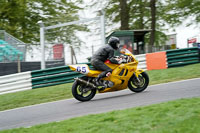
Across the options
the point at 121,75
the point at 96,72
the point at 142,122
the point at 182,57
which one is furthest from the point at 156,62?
the point at 142,122

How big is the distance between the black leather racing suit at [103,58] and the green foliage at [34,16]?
14100 millimetres

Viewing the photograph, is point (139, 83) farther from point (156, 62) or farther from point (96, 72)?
point (156, 62)

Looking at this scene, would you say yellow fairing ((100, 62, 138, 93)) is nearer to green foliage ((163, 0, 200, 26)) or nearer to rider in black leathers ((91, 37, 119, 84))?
rider in black leathers ((91, 37, 119, 84))

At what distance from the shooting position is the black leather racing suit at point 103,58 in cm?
757

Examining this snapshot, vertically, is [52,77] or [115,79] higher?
[115,79]

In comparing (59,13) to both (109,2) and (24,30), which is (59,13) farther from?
(109,2)

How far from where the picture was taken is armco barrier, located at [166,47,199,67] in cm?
1428

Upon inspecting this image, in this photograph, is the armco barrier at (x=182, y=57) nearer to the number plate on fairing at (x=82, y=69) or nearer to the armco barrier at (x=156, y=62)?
the armco barrier at (x=156, y=62)

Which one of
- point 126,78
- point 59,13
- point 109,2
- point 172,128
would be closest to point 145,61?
point 126,78

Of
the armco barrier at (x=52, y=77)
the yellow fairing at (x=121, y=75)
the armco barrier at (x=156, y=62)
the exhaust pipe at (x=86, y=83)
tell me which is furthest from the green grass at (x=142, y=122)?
the armco barrier at (x=156, y=62)

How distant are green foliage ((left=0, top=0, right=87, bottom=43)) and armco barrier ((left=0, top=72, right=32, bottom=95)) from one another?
9.05m

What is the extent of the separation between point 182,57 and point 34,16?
584 inches

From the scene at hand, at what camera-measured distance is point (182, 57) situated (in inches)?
569

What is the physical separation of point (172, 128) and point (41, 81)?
9.83m
